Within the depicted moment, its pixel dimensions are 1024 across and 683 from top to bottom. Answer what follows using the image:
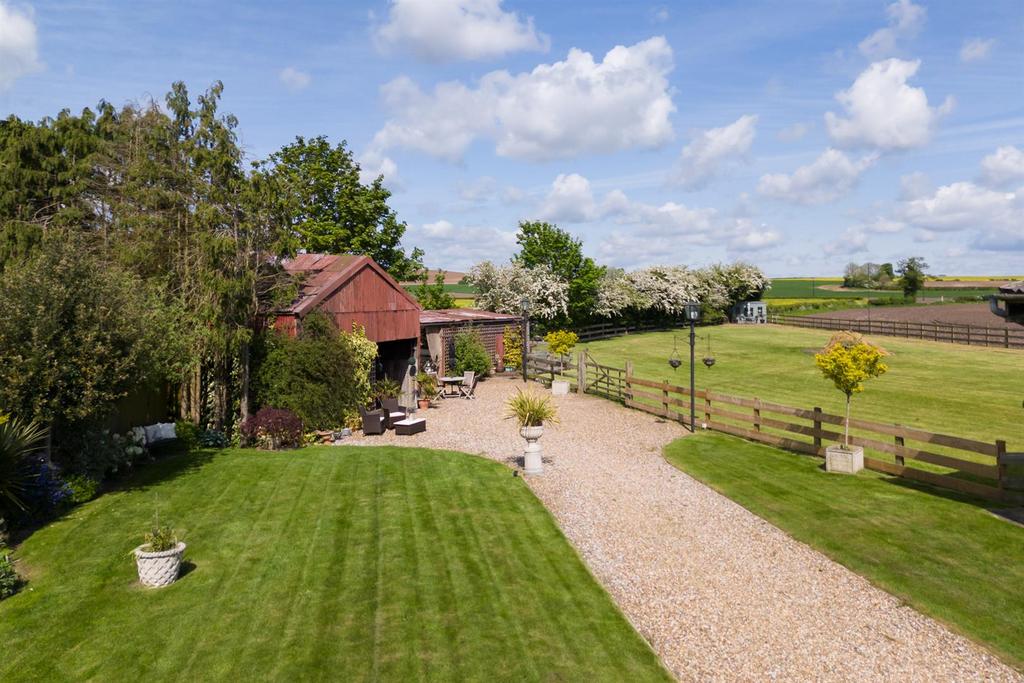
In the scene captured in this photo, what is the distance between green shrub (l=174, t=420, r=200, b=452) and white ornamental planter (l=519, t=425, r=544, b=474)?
27.6ft

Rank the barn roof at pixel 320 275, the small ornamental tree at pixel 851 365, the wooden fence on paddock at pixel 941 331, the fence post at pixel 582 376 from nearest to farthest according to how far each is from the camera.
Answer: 1. the small ornamental tree at pixel 851 365
2. the barn roof at pixel 320 275
3. the fence post at pixel 582 376
4. the wooden fence on paddock at pixel 941 331

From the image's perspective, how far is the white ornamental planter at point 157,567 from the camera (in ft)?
27.3

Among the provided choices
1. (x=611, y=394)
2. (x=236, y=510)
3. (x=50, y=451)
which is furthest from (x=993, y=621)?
(x=611, y=394)

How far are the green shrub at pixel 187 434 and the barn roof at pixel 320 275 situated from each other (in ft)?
15.0

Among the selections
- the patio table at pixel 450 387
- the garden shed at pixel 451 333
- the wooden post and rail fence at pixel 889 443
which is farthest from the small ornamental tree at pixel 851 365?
the garden shed at pixel 451 333

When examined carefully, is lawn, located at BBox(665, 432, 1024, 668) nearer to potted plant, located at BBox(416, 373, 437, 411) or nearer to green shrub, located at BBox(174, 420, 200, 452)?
potted plant, located at BBox(416, 373, 437, 411)

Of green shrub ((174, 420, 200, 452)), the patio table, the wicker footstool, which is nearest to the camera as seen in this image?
green shrub ((174, 420, 200, 452))

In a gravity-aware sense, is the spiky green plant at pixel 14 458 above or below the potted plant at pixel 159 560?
above

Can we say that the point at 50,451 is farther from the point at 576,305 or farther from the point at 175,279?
the point at 576,305

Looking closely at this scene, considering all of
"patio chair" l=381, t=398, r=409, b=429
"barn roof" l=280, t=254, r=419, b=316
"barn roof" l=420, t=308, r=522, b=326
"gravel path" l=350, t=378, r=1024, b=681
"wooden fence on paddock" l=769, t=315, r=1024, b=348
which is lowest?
"gravel path" l=350, t=378, r=1024, b=681

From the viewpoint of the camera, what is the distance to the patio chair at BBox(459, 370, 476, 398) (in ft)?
84.8

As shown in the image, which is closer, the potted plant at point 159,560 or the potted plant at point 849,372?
the potted plant at point 159,560

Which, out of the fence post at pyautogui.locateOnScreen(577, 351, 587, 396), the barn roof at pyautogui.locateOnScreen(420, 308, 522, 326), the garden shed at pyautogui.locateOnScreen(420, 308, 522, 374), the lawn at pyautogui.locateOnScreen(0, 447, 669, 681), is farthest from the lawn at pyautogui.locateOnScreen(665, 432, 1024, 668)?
the barn roof at pyautogui.locateOnScreen(420, 308, 522, 326)

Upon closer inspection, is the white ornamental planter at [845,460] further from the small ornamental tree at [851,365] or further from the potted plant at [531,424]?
the potted plant at [531,424]
